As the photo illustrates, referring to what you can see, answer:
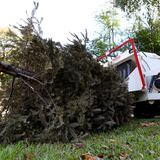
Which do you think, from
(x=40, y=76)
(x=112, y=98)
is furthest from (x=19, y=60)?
(x=112, y=98)

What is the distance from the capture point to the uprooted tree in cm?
580

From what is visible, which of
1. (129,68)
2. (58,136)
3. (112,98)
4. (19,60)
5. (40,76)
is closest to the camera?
(58,136)

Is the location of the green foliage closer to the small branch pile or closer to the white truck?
the white truck

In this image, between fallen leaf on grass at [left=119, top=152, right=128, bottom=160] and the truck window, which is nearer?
fallen leaf on grass at [left=119, top=152, right=128, bottom=160]

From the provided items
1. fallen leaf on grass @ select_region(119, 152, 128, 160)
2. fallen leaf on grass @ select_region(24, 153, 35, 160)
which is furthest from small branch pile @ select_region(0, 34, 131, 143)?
fallen leaf on grass @ select_region(119, 152, 128, 160)

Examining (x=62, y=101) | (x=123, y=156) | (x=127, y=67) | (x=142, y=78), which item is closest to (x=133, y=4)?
(x=127, y=67)

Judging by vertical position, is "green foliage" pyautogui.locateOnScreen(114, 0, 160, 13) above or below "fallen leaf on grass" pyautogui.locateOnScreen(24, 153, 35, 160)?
above

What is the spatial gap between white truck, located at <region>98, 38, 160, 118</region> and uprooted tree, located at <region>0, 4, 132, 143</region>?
1.77 m

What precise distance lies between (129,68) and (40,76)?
14.4 feet

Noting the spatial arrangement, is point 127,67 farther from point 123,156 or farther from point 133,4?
point 133,4

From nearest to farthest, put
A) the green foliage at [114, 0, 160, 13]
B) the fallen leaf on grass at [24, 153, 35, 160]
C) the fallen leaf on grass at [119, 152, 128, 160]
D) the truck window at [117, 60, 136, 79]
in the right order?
the fallen leaf on grass at [119, 152, 128, 160] < the fallen leaf on grass at [24, 153, 35, 160] < the truck window at [117, 60, 136, 79] < the green foliage at [114, 0, 160, 13]

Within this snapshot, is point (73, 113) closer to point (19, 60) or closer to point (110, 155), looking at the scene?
point (19, 60)

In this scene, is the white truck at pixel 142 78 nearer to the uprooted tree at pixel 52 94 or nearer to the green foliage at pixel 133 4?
the uprooted tree at pixel 52 94

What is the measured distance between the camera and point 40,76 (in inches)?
239
